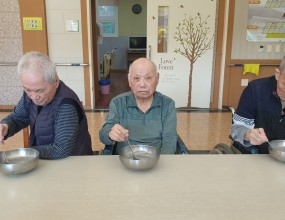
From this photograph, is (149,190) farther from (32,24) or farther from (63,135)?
(32,24)

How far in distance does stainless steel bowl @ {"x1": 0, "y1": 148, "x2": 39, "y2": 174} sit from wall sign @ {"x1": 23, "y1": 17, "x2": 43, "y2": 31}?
3397 mm

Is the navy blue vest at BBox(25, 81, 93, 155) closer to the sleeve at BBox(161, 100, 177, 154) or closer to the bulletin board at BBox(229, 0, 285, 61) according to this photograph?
the sleeve at BBox(161, 100, 177, 154)

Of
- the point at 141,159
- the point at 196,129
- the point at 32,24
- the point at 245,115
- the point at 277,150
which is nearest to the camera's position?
the point at 141,159

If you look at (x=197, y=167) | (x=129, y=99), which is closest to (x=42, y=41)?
(x=129, y=99)

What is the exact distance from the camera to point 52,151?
1371 mm

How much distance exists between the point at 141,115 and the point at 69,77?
3.08 metres

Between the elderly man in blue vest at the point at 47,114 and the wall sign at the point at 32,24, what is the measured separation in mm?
2992

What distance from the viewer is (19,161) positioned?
1301 millimetres

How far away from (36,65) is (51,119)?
30 centimetres

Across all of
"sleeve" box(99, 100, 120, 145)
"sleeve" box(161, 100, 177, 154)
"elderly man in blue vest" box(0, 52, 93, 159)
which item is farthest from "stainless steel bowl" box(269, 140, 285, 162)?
"elderly man in blue vest" box(0, 52, 93, 159)

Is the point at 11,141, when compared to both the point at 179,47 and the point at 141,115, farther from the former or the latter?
the point at 179,47

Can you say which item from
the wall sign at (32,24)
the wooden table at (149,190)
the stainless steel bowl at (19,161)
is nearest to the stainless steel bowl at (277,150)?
the wooden table at (149,190)

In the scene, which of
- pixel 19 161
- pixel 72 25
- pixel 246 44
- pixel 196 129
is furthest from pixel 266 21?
pixel 19 161

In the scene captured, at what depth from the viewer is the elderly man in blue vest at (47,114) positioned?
1372 mm
